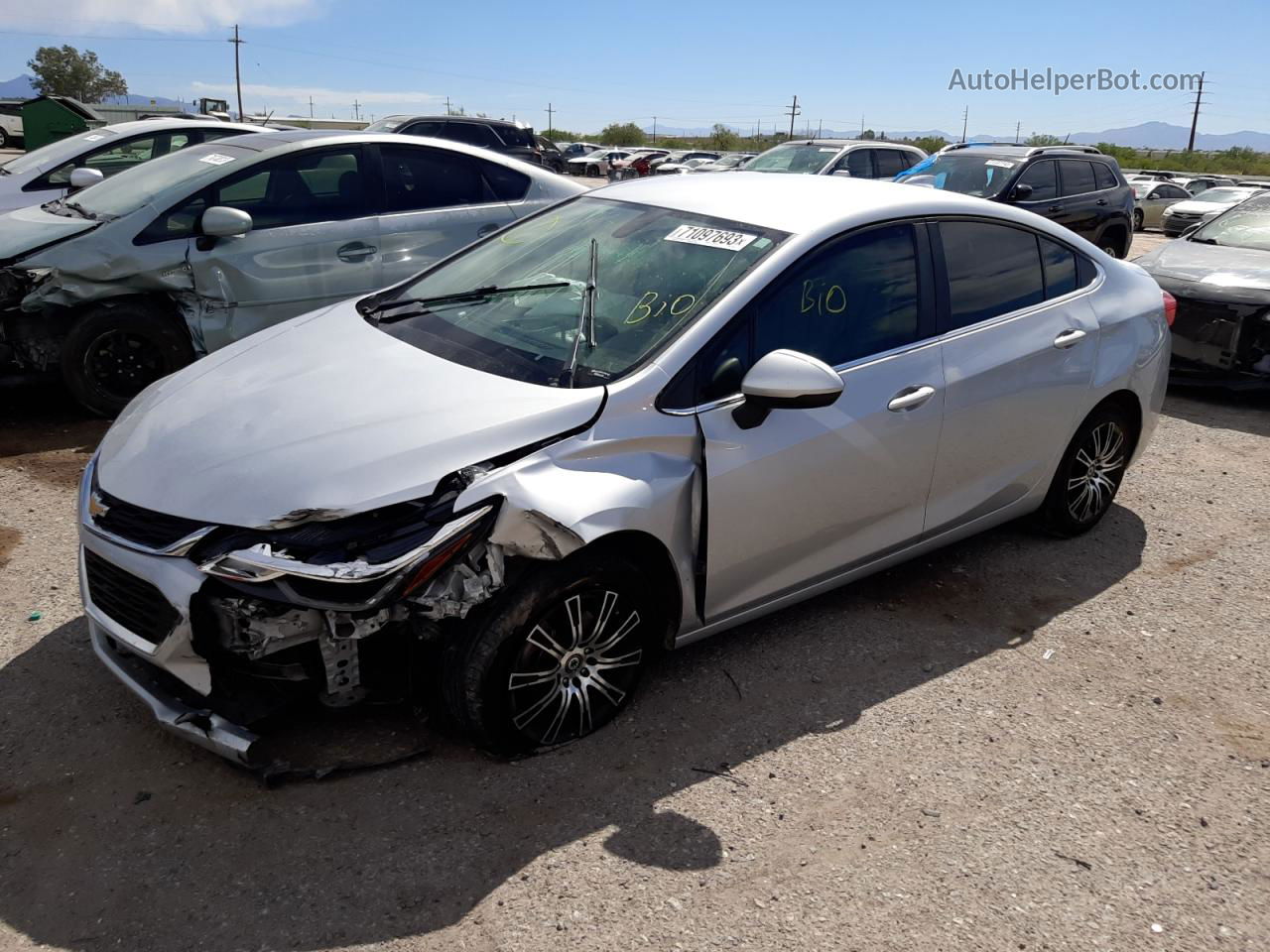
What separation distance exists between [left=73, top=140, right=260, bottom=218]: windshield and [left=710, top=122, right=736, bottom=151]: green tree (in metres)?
77.4

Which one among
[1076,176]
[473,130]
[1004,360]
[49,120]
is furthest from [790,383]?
[49,120]

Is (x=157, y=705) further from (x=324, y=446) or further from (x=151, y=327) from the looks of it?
(x=151, y=327)

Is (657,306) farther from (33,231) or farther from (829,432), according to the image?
(33,231)

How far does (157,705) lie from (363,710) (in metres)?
0.69

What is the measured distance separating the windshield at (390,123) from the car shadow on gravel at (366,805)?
1322cm

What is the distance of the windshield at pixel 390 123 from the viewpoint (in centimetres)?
1559

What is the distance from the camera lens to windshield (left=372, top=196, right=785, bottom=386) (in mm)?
3365

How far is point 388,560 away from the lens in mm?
2719

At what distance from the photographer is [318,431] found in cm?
302

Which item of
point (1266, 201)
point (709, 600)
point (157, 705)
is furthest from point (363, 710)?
point (1266, 201)

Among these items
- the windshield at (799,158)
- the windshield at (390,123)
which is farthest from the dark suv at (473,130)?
the windshield at (799,158)

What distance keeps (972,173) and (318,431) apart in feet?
36.2

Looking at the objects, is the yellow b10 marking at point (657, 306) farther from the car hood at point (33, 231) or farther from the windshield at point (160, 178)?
the car hood at point (33, 231)

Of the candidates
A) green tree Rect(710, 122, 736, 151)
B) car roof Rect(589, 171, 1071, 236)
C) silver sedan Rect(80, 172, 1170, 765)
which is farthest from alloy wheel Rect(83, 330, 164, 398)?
green tree Rect(710, 122, 736, 151)
